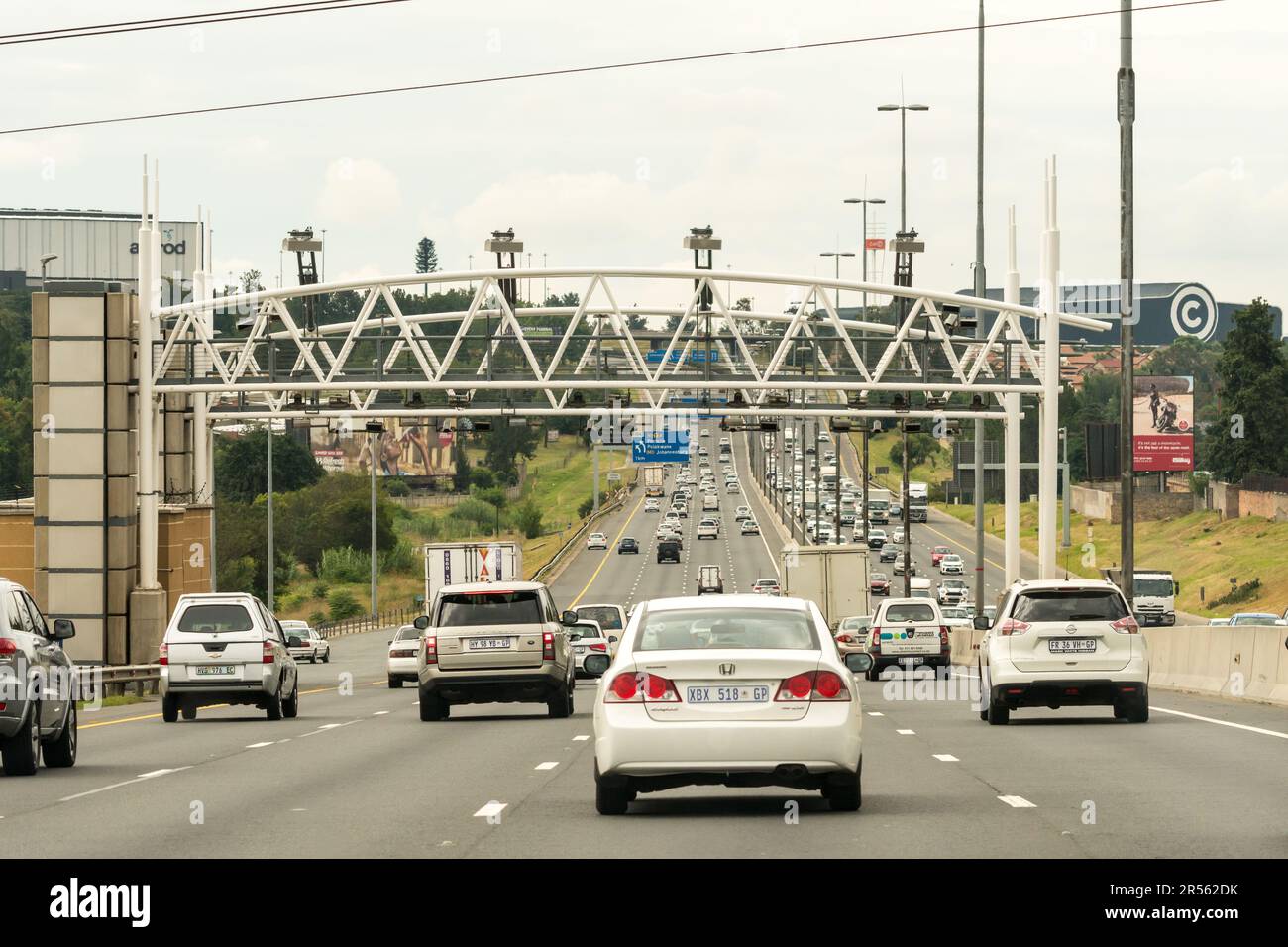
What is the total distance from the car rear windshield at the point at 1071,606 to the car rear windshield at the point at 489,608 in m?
6.79

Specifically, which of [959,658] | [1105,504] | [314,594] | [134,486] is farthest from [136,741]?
[1105,504]

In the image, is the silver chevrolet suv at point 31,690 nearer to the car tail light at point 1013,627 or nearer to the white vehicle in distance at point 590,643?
the car tail light at point 1013,627

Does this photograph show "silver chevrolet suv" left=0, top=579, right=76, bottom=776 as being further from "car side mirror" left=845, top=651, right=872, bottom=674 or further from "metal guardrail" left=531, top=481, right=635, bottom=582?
"metal guardrail" left=531, top=481, right=635, bottom=582

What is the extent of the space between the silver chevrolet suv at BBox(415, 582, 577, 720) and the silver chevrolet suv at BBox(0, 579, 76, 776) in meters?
8.03

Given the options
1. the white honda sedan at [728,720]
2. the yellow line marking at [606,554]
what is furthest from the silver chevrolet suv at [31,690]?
the yellow line marking at [606,554]

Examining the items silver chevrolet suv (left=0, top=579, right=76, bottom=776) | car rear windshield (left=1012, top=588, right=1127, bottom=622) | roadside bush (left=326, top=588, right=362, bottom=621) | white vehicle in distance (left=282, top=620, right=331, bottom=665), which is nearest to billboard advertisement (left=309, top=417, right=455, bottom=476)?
roadside bush (left=326, top=588, right=362, bottom=621)

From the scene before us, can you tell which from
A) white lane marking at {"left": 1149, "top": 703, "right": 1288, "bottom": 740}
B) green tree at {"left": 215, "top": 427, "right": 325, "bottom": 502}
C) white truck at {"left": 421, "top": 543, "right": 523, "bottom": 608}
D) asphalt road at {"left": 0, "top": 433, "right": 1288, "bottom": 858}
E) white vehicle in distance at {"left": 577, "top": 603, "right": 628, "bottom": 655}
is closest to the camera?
asphalt road at {"left": 0, "top": 433, "right": 1288, "bottom": 858}

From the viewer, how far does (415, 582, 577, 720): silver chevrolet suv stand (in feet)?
95.1

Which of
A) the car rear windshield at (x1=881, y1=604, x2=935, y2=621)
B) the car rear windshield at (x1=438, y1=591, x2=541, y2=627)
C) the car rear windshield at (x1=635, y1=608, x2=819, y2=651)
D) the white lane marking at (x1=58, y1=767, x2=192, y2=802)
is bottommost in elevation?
the car rear windshield at (x1=881, y1=604, x2=935, y2=621)

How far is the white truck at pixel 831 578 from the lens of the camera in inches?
2569

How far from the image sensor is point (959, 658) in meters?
60.2

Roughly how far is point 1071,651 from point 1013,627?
72 centimetres
